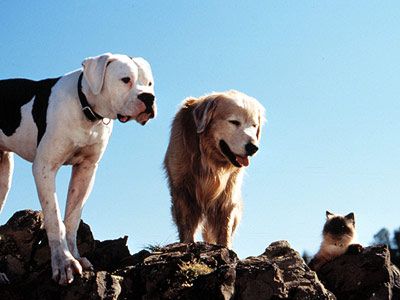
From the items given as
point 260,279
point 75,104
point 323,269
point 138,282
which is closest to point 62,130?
point 75,104

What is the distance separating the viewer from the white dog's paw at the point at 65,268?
6.90 m

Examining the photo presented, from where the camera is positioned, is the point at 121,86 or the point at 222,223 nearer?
the point at 121,86

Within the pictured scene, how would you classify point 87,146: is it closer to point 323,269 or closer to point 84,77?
point 84,77

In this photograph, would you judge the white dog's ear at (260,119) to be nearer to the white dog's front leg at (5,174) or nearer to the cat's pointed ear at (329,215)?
the cat's pointed ear at (329,215)

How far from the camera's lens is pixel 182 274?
23.6 ft

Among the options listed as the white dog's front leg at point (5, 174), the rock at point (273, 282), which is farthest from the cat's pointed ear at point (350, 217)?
the white dog's front leg at point (5, 174)

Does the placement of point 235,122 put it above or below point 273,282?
above

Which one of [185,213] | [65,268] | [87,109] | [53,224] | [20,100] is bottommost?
[65,268]

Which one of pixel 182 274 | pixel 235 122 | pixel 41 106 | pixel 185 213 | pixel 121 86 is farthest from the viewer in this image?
pixel 185 213

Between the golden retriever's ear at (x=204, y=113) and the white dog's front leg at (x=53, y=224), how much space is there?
2.76 metres

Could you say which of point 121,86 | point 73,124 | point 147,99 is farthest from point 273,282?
point 73,124

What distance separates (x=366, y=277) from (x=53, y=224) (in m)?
3.65

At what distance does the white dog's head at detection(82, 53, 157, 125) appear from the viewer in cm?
701

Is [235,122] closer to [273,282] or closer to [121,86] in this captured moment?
[121,86]
